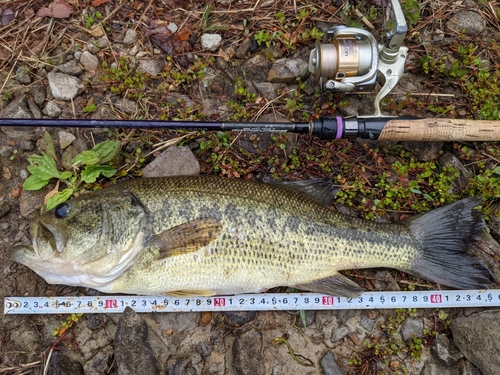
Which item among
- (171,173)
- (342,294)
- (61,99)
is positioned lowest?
(342,294)

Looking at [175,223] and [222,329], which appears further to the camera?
[222,329]

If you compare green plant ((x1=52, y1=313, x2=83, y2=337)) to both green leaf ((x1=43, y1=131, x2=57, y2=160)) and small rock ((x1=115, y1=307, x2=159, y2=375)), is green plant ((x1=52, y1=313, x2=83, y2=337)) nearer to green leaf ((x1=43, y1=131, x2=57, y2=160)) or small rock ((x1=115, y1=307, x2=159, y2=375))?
small rock ((x1=115, y1=307, x2=159, y2=375))

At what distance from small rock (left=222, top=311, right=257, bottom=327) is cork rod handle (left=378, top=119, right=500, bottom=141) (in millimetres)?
2119

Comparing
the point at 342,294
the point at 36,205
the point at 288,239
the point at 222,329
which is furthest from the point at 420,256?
the point at 36,205

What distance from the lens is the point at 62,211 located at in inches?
126

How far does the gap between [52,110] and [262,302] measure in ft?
9.47

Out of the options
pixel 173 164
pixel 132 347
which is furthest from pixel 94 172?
pixel 132 347

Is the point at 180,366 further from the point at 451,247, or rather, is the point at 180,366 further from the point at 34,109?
the point at 34,109

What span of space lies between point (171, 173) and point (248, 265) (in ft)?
4.05

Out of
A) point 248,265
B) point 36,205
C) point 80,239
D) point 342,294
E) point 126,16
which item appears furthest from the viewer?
point 126,16

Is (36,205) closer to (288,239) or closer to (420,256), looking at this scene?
(288,239)

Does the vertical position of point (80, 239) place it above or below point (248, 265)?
above

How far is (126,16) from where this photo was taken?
4.18 m

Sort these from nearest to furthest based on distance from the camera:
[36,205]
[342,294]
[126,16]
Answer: [342,294] < [36,205] < [126,16]
